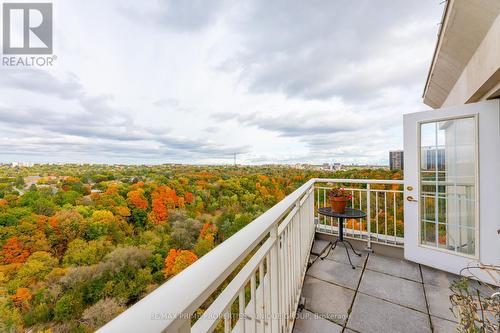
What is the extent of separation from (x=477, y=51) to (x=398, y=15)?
1.54 m

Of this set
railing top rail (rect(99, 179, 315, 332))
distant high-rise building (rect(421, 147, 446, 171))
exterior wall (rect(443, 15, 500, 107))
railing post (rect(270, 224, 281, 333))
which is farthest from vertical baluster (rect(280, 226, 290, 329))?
distant high-rise building (rect(421, 147, 446, 171))

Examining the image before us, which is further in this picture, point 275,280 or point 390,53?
point 390,53

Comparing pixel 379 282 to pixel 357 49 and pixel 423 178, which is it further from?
pixel 357 49

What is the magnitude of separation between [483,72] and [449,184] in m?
1.35

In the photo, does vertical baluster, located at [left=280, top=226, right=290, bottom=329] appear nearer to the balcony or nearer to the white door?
the balcony

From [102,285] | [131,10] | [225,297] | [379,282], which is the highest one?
[131,10]

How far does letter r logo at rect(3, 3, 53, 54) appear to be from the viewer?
2943 millimetres

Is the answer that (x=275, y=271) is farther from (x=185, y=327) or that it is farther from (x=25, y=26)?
(x=25, y=26)

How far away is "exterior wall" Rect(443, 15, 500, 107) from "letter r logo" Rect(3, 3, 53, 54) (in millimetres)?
5603

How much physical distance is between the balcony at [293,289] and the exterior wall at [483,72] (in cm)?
144

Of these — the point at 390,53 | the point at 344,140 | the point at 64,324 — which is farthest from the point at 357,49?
the point at 64,324

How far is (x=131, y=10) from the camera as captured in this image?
14.2 feet

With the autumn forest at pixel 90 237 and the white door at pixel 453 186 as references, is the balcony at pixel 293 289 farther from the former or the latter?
the autumn forest at pixel 90 237

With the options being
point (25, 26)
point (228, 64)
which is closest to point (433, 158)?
point (228, 64)
